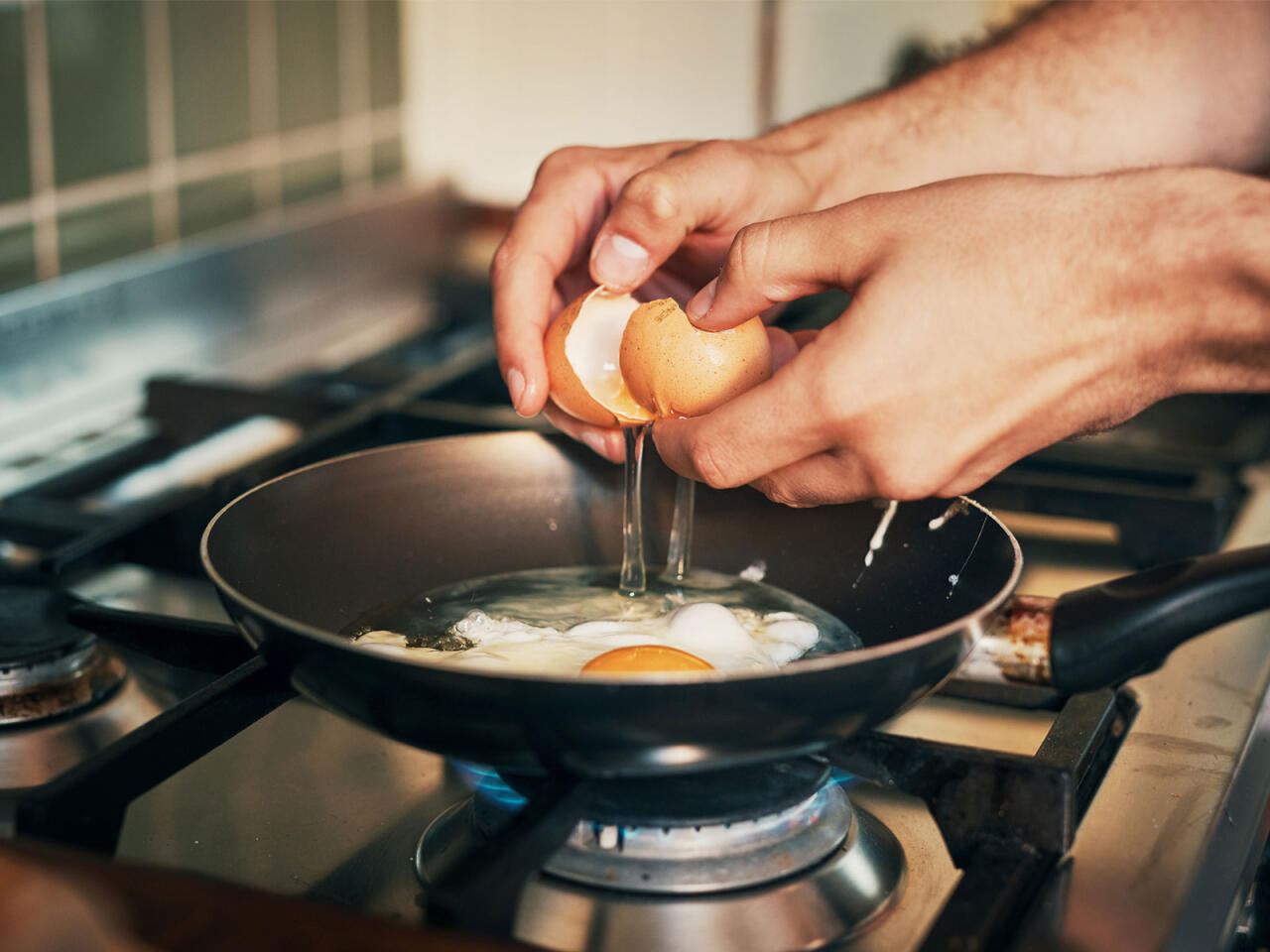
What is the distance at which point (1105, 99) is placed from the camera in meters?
1.13

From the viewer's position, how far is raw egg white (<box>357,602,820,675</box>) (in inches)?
28.9

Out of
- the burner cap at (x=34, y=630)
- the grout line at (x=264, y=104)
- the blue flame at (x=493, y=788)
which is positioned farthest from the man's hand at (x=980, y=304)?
the grout line at (x=264, y=104)

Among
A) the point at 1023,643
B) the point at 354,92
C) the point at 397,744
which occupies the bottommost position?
the point at 397,744

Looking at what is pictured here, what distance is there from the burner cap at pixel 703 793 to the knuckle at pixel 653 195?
35 cm

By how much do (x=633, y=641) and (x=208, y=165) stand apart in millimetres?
991

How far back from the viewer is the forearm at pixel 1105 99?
1.12 m

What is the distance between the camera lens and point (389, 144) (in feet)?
6.23

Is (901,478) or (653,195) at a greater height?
(653,195)

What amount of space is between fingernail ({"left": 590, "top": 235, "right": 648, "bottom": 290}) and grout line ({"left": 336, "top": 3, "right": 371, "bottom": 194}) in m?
1.05

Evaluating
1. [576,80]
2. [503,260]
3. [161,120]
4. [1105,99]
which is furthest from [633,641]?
[576,80]

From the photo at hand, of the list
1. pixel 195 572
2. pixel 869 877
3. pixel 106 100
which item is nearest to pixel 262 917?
pixel 869 877

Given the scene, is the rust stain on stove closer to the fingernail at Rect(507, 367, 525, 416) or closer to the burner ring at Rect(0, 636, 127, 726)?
the fingernail at Rect(507, 367, 525, 416)

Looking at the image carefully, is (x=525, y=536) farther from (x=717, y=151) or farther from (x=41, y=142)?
(x=41, y=142)

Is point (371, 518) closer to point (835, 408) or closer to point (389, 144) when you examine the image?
point (835, 408)
